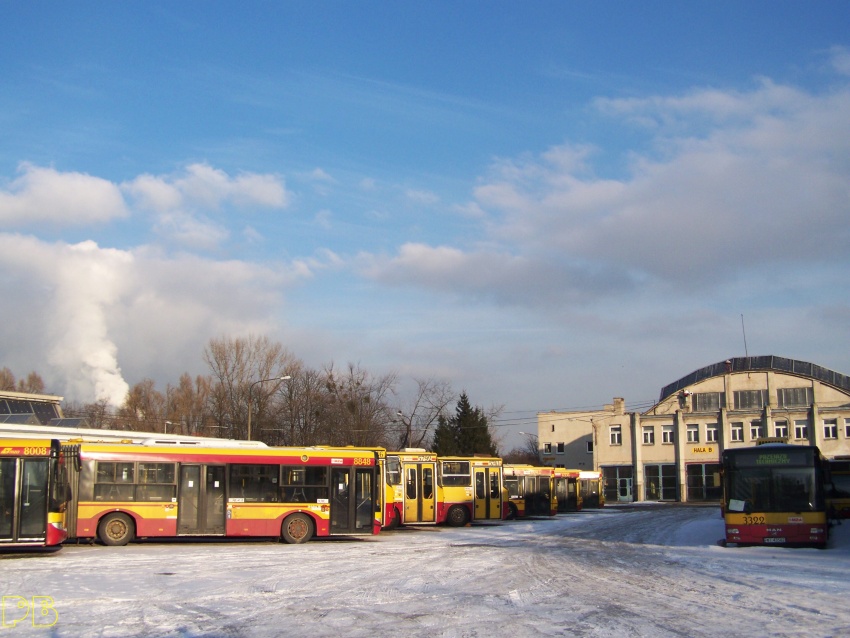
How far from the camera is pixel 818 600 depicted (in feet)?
43.0

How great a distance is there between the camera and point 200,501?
2359 cm

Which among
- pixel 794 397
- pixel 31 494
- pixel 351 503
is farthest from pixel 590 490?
pixel 31 494

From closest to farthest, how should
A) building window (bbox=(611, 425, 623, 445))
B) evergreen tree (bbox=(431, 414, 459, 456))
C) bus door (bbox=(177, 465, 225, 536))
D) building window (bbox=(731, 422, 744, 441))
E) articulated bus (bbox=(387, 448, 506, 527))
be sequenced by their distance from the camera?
bus door (bbox=(177, 465, 225, 536)) < articulated bus (bbox=(387, 448, 506, 527)) < evergreen tree (bbox=(431, 414, 459, 456)) < building window (bbox=(731, 422, 744, 441)) < building window (bbox=(611, 425, 623, 445))

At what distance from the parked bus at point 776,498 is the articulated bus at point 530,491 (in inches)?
669

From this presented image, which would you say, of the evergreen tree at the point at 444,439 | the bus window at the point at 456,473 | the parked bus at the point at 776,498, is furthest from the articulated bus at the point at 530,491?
the evergreen tree at the point at 444,439

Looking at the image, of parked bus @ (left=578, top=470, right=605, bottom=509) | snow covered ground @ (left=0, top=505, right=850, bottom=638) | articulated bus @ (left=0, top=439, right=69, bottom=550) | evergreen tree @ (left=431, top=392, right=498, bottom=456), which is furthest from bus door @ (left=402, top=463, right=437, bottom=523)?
evergreen tree @ (left=431, top=392, right=498, bottom=456)

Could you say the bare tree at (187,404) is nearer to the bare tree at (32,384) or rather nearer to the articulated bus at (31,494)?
the bare tree at (32,384)

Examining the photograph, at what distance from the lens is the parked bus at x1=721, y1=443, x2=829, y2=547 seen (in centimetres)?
2214

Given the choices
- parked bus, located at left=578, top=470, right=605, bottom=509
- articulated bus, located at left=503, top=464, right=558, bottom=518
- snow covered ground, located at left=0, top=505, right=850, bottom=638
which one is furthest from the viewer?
parked bus, located at left=578, top=470, right=605, bottom=509

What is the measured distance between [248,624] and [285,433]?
53.2 m

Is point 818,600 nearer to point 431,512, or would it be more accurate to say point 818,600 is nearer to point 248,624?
point 248,624

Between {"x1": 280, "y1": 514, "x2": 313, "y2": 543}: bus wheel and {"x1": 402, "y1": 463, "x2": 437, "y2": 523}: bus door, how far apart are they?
8551mm

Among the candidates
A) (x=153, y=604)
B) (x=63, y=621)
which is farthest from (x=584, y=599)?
(x=63, y=621)

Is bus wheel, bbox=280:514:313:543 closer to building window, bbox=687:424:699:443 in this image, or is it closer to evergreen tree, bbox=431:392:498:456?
evergreen tree, bbox=431:392:498:456
